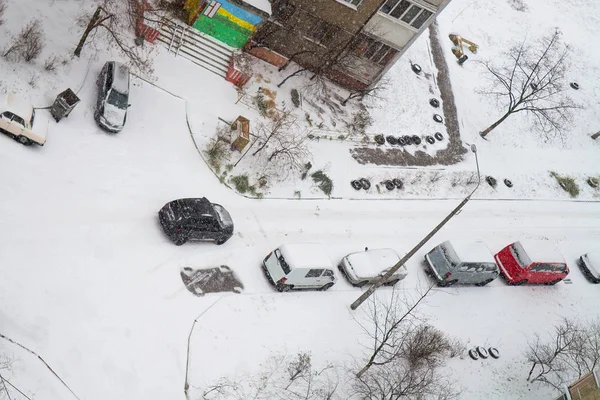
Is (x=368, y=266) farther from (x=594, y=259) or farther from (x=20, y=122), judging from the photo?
(x=20, y=122)

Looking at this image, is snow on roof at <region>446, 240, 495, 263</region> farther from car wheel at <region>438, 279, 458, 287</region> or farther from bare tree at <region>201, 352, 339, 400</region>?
bare tree at <region>201, 352, 339, 400</region>

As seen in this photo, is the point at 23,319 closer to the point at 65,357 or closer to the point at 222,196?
the point at 65,357

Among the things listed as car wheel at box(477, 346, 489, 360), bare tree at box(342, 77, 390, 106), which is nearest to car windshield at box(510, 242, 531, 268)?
car wheel at box(477, 346, 489, 360)

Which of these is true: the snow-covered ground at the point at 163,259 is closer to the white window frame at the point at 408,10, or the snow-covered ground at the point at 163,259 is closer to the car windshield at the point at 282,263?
the car windshield at the point at 282,263

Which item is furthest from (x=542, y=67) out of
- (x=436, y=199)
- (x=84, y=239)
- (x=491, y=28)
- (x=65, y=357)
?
(x=65, y=357)

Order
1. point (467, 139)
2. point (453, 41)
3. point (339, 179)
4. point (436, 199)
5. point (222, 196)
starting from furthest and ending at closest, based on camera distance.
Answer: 1. point (453, 41)
2. point (467, 139)
3. point (436, 199)
4. point (339, 179)
5. point (222, 196)

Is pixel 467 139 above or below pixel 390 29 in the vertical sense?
below

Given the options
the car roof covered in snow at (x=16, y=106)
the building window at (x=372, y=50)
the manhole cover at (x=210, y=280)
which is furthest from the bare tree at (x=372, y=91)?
the car roof covered in snow at (x=16, y=106)
